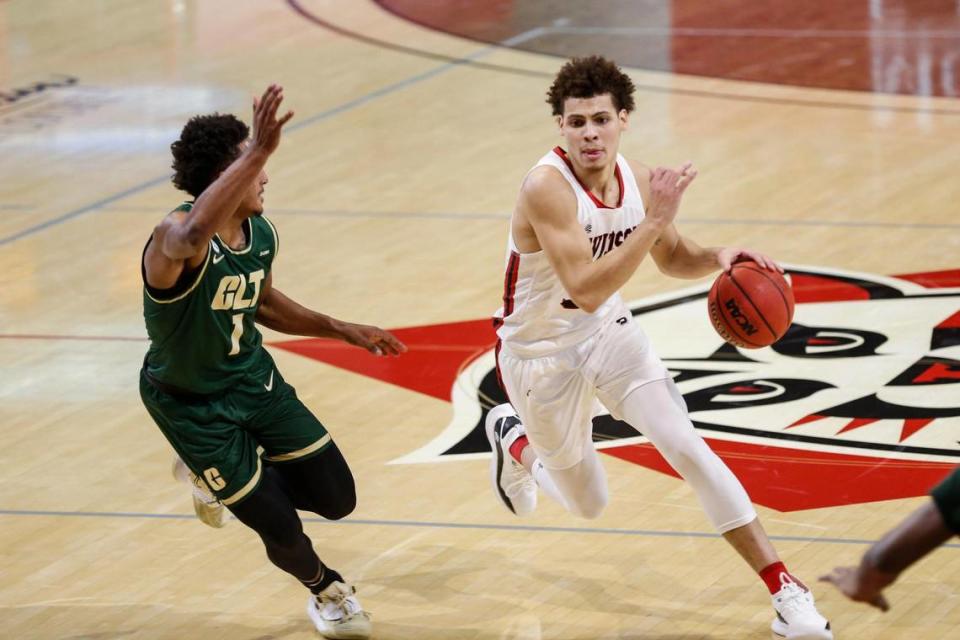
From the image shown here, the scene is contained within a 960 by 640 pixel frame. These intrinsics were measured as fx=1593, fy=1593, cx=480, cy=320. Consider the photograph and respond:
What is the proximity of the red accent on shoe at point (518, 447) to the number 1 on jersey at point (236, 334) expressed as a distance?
1344 millimetres

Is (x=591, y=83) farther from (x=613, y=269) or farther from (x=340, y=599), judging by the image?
(x=340, y=599)

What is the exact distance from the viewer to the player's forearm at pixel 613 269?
194 inches

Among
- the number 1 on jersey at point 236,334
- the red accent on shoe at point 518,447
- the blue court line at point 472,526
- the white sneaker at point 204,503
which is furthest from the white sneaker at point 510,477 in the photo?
the number 1 on jersey at point 236,334

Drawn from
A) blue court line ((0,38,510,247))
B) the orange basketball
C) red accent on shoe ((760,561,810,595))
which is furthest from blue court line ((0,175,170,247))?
red accent on shoe ((760,561,810,595))

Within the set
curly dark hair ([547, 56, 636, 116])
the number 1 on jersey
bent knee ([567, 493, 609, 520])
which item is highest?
curly dark hair ([547, 56, 636, 116])

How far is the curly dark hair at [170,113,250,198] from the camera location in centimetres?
506

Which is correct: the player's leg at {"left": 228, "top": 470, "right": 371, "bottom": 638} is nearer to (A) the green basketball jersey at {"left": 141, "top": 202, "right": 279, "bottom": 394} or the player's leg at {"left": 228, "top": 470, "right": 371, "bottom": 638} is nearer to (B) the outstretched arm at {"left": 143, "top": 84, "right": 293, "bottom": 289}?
(A) the green basketball jersey at {"left": 141, "top": 202, "right": 279, "bottom": 394}

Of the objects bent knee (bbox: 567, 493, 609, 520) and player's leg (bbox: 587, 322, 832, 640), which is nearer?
player's leg (bbox: 587, 322, 832, 640)

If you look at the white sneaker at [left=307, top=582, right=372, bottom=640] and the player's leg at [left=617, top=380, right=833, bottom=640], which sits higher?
the player's leg at [left=617, top=380, right=833, bottom=640]

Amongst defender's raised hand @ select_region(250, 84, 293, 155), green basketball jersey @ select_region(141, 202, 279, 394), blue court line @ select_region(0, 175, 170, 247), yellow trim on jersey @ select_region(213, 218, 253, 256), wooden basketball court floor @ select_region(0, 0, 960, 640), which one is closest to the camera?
defender's raised hand @ select_region(250, 84, 293, 155)

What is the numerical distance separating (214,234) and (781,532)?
2.48m

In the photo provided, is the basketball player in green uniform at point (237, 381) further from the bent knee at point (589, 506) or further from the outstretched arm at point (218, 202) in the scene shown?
the bent knee at point (589, 506)

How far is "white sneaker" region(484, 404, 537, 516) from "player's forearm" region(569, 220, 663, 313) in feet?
4.03

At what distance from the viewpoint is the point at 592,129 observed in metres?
5.22
